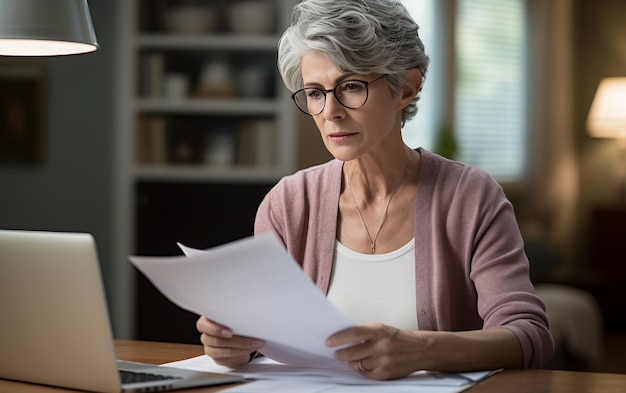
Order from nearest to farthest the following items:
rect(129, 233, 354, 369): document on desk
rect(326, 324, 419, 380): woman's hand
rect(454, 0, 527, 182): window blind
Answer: rect(129, 233, 354, 369): document on desk
rect(326, 324, 419, 380): woman's hand
rect(454, 0, 527, 182): window blind

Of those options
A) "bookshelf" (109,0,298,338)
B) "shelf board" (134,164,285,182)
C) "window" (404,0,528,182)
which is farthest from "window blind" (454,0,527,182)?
"shelf board" (134,164,285,182)

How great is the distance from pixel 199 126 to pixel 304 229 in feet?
9.08

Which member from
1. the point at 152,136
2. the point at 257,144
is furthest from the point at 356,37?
the point at 152,136

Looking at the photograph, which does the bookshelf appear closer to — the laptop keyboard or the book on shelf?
the book on shelf

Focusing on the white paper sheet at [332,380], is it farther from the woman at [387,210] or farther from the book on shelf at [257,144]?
the book on shelf at [257,144]

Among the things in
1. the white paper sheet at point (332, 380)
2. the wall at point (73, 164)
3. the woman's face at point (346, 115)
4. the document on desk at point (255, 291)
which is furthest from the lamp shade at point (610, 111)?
the document on desk at point (255, 291)

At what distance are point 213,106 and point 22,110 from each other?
2.91 ft

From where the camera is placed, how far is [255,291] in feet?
4.33

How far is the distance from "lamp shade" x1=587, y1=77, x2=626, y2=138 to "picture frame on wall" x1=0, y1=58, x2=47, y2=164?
416 cm

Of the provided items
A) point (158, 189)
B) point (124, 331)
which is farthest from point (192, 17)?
point (124, 331)

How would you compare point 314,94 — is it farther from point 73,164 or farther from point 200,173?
point 73,164

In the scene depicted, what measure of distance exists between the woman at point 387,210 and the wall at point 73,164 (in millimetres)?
2843

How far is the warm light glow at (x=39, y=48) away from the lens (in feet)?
6.08

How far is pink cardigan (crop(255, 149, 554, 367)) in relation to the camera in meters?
1.65
